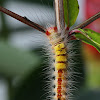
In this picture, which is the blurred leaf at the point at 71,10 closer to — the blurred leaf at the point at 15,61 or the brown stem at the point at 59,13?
the brown stem at the point at 59,13

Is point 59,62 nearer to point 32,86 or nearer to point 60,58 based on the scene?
point 60,58

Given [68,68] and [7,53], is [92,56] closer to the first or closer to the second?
[7,53]

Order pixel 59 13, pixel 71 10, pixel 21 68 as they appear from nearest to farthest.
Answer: pixel 59 13
pixel 71 10
pixel 21 68

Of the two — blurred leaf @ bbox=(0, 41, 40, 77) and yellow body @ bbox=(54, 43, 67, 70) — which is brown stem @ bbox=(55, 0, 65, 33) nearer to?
yellow body @ bbox=(54, 43, 67, 70)

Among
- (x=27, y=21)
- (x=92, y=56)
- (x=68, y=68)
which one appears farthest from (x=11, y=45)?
(x=27, y=21)

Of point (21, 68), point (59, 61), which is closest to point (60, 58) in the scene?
point (59, 61)

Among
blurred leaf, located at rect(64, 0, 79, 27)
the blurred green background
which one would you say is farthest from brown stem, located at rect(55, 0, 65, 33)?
the blurred green background
